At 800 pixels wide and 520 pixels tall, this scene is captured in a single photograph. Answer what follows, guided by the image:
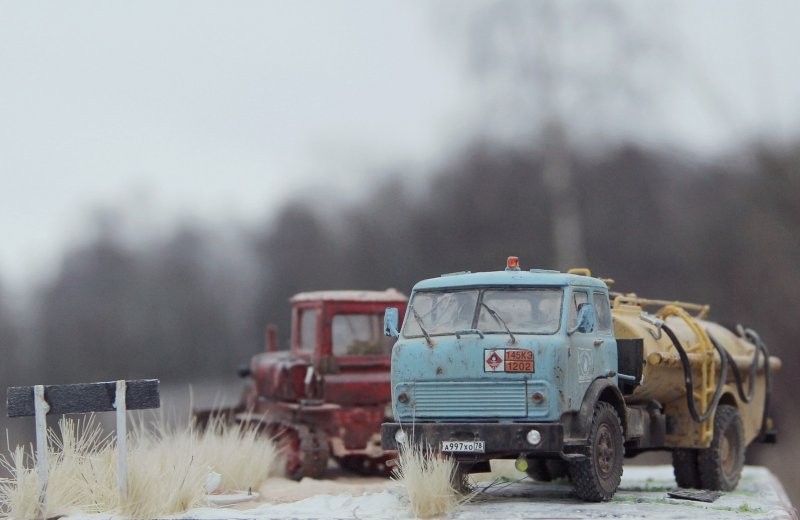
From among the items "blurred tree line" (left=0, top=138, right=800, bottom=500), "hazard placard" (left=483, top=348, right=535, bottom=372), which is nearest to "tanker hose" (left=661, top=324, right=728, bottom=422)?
"hazard placard" (left=483, top=348, right=535, bottom=372)

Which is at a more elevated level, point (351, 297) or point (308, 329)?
point (351, 297)

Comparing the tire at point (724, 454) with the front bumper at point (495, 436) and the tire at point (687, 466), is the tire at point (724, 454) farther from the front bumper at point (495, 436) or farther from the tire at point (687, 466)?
the front bumper at point (495, 436)

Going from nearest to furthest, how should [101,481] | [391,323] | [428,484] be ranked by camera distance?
[428,484], [101,481], [391,323]

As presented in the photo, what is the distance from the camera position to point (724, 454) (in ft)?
54.3

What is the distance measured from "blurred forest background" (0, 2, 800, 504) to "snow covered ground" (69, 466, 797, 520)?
28.9 ft

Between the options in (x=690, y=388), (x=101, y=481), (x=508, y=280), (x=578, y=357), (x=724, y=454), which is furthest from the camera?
(x=724, y=454)

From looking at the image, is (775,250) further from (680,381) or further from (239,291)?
(239,291)

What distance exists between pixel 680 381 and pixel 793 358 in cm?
1395

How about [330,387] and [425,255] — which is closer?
[330,387]

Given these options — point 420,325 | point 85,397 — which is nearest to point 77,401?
point 85,397

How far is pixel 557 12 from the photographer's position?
33531 millimetres

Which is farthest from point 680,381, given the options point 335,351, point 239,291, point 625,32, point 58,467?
point 239,291

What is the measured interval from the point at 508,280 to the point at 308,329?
5433mm

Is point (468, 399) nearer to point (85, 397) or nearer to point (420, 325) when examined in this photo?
point (420, 325)
